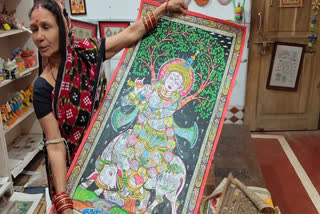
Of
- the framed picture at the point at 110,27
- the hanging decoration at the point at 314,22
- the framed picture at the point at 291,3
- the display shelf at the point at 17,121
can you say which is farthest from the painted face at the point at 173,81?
the hanging decoration at the point at 314,22

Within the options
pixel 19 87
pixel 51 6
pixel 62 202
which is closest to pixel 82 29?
pixel 19 87

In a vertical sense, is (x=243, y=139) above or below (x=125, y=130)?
below

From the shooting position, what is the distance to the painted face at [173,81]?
1575 millimetres

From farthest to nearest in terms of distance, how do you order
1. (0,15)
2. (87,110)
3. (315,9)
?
1. (315,9)
2. (0,15)
3. (87,110)

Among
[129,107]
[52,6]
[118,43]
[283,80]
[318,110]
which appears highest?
[52,6]

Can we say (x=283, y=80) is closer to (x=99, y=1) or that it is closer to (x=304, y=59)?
(x=304, y=59)

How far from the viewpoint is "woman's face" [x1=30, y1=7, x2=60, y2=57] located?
1272 mm

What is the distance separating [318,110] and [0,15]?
359cm

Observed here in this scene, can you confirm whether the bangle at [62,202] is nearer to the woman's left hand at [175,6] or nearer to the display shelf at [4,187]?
the woman's left hand at [175,6]

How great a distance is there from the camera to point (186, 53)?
161cm

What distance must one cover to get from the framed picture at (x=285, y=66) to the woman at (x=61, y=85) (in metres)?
2.93

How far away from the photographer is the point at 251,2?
3781mm

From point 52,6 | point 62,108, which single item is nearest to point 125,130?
point 62,108

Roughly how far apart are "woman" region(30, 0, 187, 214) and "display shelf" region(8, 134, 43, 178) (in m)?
1.85
